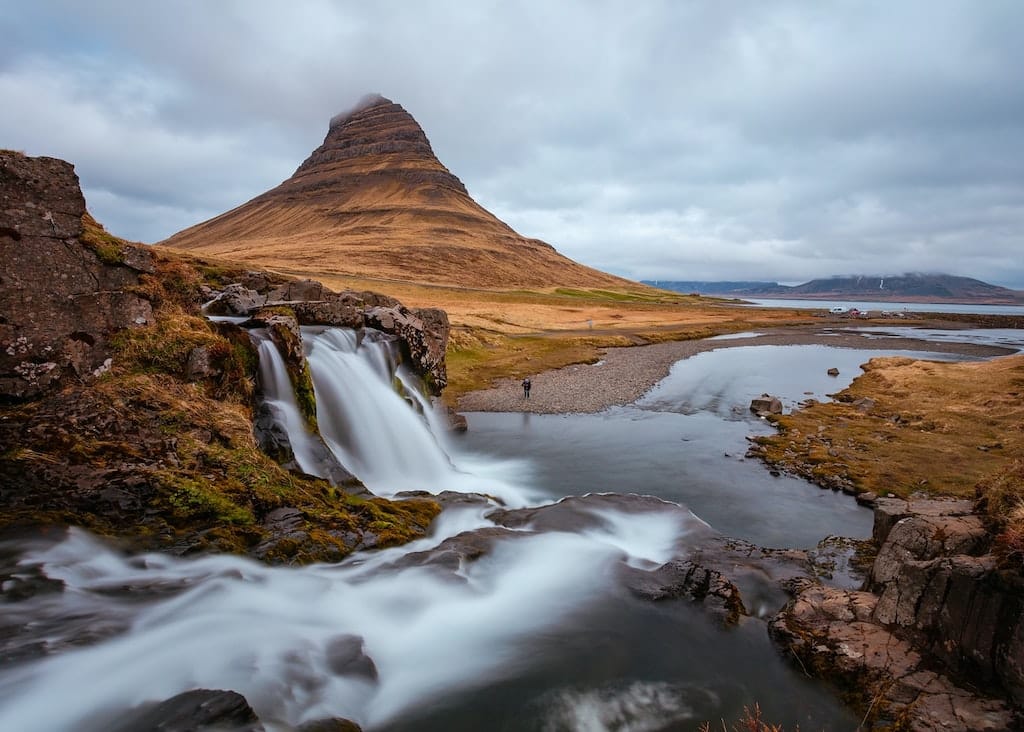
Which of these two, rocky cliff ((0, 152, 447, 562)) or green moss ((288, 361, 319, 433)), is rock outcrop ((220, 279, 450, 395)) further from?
rocky cliff ((0, 152, 447, 562))

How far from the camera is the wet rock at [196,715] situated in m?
6.23

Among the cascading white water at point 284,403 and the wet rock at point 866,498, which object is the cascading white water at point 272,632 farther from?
the wet rock at point 866,498

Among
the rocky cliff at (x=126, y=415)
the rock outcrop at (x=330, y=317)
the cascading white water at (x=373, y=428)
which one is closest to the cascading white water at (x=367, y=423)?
the cascading white water at (x=373, y=428)

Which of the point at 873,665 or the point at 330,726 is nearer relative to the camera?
the point at 330,726

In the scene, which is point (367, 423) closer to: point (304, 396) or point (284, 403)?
point (304, 396)

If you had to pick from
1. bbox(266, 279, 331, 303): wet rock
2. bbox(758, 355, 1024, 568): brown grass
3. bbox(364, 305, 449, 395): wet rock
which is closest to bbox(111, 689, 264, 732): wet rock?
bbox(758, 355, 1024, 568): brown grass

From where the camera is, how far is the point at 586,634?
10.8m

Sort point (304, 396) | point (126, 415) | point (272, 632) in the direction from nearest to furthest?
point (272, 632)
point (126, 415)
point (304, 396)

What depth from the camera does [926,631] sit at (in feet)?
29.1

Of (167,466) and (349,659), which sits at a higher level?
(167,466)

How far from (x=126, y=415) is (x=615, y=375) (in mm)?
39286

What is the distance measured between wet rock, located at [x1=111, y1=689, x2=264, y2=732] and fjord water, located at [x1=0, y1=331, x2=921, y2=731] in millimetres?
435

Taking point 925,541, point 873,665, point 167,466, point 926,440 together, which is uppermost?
point 167,466

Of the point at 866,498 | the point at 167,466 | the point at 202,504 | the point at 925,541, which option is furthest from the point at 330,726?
the point at 866,498
